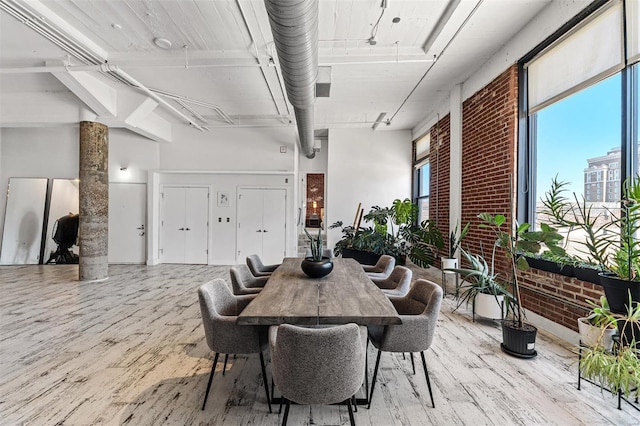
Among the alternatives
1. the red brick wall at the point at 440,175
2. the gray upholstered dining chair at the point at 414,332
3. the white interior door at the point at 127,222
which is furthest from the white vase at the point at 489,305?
the white interior door at the point at 127,222

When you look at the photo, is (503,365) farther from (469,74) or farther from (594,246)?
(469,74)

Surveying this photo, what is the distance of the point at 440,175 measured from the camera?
20.0 ft

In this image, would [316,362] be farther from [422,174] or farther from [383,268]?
[422,174]

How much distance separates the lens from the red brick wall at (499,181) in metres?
2.94

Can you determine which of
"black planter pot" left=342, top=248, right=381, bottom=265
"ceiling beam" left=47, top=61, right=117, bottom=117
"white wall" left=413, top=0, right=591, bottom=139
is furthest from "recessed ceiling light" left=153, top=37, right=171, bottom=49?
"black planter pot" left=342, top=248, right=381, bottom=265

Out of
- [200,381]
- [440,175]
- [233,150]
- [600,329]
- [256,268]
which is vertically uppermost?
[233,150]

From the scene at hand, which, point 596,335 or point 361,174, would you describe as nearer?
point 596,335

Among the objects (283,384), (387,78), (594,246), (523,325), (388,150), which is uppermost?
(387,78)

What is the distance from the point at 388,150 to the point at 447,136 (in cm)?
212

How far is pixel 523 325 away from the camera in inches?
109

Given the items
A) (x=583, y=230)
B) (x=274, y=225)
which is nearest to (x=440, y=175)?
(x=583, y=230)

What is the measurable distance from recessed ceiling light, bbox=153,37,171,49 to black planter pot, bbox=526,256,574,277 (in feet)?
17.2

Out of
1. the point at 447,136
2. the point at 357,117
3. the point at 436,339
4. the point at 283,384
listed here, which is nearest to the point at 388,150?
the point at 357,117

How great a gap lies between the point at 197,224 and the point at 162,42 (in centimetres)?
440
